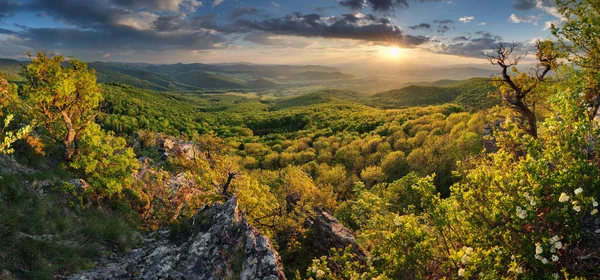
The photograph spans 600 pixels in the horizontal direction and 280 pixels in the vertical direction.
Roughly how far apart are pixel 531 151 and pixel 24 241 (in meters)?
16.6

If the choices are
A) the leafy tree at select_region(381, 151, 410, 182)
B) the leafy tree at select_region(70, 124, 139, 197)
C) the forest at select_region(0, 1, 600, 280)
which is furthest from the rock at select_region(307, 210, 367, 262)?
the leafy tree at select_region(381, 151, 410, 182)

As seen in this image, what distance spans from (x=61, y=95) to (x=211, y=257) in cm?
1638

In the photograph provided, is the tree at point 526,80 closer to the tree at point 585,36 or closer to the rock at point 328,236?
the tree at point 585,36

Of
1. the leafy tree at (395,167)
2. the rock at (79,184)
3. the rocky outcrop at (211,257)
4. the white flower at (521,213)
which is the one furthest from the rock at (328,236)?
the leafy tree at (395,167)

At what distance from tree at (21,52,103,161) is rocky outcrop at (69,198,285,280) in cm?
1294

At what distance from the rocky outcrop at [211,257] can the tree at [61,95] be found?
42.5 ft

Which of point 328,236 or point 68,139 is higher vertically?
point 68,139

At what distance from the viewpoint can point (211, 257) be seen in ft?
37.1

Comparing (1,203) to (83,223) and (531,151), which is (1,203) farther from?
(531,151)

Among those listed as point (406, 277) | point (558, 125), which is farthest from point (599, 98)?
point (406, 277)

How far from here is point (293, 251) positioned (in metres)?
18.2

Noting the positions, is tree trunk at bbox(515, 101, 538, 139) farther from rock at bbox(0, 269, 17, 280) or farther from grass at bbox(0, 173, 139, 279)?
rock at bbox(0, 269, 17, 280)

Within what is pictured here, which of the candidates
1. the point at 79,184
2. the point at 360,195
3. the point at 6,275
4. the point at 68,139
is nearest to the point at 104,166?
the point at 79,184

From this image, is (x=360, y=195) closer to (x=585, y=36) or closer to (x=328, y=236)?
(x=328, y=236)
